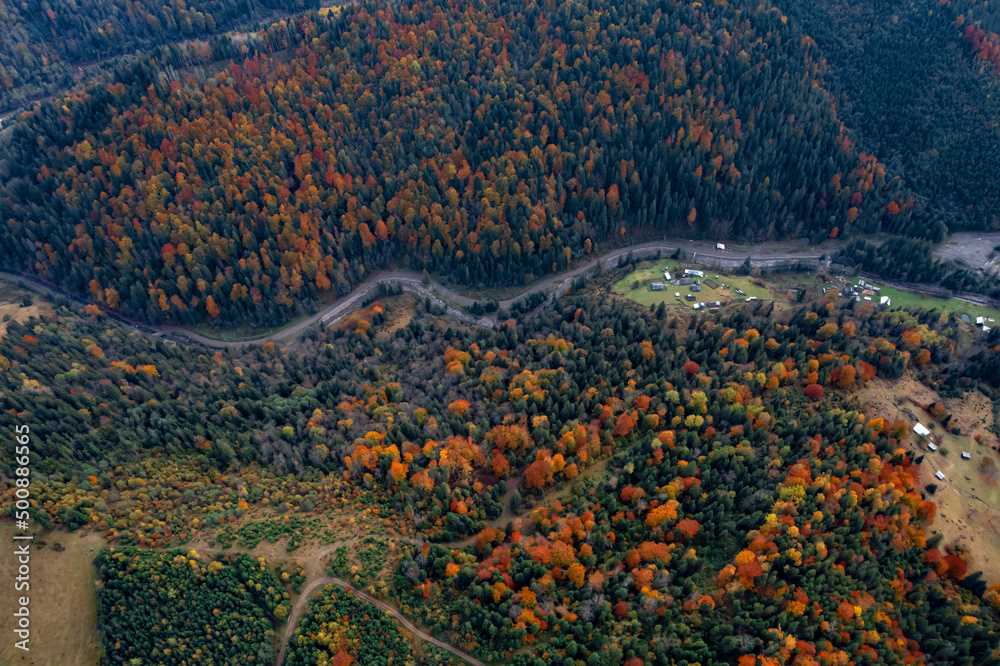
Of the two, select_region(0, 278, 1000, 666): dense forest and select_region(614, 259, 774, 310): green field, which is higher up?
select_region(614, 259, 774, 310): green field

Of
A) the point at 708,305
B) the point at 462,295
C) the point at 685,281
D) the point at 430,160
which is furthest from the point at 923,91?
the point at 462,295

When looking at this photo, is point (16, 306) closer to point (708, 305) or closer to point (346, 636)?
point (346, 636)

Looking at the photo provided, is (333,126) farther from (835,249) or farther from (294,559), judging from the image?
(835,249)

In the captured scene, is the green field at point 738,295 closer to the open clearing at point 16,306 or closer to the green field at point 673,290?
the green field at point 673,290

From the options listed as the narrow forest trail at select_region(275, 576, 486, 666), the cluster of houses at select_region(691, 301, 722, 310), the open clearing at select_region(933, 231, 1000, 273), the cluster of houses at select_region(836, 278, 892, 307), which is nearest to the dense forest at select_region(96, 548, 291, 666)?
the narrow forest trail at select_region(275, 576, 486, 666)

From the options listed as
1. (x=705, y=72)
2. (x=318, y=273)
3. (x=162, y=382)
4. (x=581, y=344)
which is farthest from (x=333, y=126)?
(x=705, y=72)

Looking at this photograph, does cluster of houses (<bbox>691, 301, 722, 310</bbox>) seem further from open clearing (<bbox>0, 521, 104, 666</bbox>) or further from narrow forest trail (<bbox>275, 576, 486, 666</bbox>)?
open clearing (<bbox>0, 521, 104, 666</bbox>)
